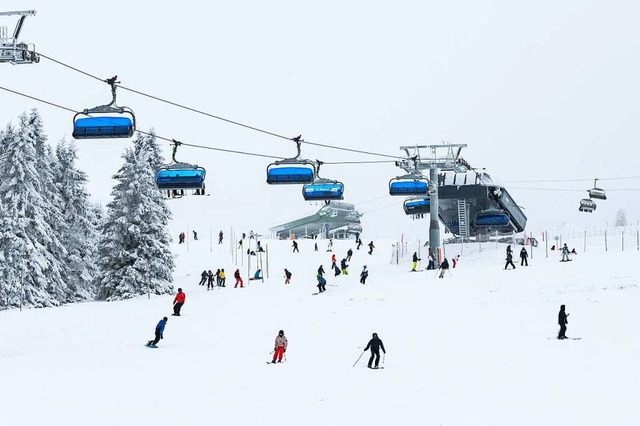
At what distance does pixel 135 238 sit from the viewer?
47.4m

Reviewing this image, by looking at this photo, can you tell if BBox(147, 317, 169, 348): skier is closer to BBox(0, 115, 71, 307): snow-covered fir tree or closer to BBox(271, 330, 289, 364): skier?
BBox(271, 330, 289, 364): skier

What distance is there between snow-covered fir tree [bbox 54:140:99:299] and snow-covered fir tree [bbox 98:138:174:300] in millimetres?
2481

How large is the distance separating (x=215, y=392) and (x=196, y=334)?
10.4 metres

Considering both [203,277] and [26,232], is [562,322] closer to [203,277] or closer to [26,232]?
[203,277]

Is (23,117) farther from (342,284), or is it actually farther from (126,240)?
(342,284)

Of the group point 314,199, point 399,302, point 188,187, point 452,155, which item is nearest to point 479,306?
point 399,302

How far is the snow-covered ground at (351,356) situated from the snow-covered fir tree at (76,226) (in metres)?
8.26

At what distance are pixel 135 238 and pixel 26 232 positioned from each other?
6.45 metres

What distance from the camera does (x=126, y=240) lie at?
47.9m

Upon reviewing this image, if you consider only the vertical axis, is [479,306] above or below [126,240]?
below

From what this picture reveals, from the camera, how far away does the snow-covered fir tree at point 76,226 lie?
49750 mm

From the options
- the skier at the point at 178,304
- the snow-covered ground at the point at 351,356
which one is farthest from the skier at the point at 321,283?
the skier at the point at 178,304

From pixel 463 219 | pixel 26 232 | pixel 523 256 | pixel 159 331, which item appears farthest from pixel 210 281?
pixel 463 219

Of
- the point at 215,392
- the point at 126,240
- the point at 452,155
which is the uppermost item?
the point at 452,155
